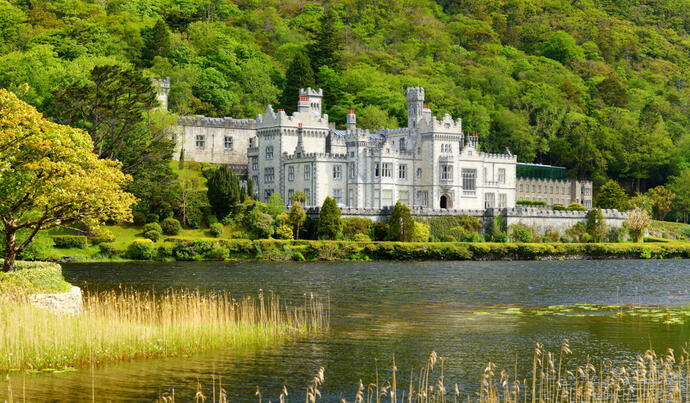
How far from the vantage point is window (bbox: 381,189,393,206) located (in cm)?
9250

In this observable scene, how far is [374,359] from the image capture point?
1113 inches

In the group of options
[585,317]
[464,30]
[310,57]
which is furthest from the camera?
[464,30]

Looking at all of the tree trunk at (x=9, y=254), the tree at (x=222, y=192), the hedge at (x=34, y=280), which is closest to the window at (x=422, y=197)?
the tree at (x=222, y=192)

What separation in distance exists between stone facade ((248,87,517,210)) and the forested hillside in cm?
1690

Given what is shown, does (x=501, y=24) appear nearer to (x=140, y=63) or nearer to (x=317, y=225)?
(x=140, y=63)

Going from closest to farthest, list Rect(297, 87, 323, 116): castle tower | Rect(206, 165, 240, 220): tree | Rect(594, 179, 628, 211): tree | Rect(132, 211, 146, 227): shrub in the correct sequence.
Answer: Rect(132, 211, 146, 227): shrub → Rect(206, 165, 240, 220): tree → Rect(297, 87, 323, 116): castle tower → Rect(594, 179, 628, 211): tree

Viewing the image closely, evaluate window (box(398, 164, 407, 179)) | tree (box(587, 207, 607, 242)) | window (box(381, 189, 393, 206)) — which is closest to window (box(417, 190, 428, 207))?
window (box(398, 164, 407, 179))

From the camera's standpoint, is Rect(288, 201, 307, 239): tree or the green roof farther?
the green roof

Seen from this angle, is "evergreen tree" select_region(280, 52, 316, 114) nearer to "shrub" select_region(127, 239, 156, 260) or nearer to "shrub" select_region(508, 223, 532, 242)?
"shrub" select_region(508, 223, 532, 242)

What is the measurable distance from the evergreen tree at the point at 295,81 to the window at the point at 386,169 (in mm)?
26477

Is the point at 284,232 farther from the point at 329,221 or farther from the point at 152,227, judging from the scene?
the point at 152,227

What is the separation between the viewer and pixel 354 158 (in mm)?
91562

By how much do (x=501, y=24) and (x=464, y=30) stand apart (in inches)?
476

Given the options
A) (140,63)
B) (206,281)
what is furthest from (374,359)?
(140,63)
